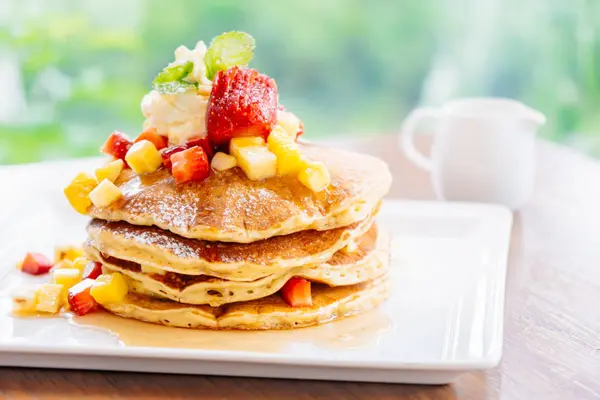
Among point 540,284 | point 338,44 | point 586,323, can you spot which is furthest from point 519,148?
point 338,44

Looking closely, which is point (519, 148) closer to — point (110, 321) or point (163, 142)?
point (163, 142)

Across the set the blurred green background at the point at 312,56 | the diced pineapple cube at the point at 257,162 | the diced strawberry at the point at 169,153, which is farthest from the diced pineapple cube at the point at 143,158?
the blurred green background at the point at 312,56

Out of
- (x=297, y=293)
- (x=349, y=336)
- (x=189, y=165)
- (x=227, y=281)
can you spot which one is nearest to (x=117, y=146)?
(x=189, y=165)

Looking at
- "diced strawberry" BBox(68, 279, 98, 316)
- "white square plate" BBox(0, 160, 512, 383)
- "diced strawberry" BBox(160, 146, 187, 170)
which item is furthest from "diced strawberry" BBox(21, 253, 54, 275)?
"diced strawberry" BBox(160, 146, 187, 170)

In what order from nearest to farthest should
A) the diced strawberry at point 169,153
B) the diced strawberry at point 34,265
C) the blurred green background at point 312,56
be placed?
the diced strawberry at point 169,153, the diced strawberry at point 34,265, the blurred green background at point 312,56

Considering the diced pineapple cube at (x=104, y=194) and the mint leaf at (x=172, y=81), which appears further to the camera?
the mint leaf at (x=172, y=81)

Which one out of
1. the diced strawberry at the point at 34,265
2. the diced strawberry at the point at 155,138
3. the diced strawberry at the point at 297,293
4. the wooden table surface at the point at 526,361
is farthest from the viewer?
the diced strawberry at the point at 34,265

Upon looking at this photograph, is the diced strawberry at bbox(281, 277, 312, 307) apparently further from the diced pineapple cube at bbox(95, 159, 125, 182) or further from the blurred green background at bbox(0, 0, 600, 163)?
the blurred green background at bbox(0, 0, 600, 163)

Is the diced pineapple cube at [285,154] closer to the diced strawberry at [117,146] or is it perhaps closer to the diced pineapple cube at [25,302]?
the diced strawberry at [117,146]

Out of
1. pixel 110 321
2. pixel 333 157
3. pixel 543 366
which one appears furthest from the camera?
pixel 333 157
